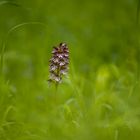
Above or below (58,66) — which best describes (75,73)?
above

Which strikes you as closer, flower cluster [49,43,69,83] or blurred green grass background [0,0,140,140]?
blurred green grass background [0,0,140,140]

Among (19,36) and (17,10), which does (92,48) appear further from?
(17,10)

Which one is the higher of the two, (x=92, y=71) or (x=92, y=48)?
(x=92, y=48)

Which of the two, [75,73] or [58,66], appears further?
[75,73]

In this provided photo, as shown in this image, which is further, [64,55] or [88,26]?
[88,26]

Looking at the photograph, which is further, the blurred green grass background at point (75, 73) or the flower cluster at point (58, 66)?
the flower cluster at point (58, 66)

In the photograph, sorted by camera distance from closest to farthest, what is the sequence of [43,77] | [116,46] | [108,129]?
1. [108,129]
2. [43,77]
3. [116,46]

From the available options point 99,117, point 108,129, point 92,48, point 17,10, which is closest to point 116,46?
point 92,48

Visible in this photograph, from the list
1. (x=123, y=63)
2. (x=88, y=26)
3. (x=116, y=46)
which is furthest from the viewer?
(x=88, y=26)
